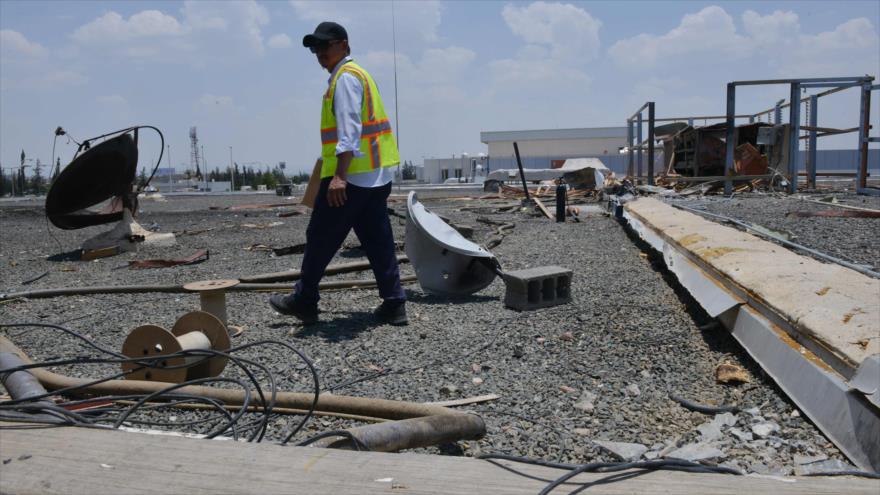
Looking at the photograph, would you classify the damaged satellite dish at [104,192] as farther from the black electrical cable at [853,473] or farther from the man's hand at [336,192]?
the black electrical cable at [853,473]

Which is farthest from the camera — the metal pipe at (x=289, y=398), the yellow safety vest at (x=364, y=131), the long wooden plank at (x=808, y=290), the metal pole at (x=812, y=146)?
the metal pole at (x=812, y=146)

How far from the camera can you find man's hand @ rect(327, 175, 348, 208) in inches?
167

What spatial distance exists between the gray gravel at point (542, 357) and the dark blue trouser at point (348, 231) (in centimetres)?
31

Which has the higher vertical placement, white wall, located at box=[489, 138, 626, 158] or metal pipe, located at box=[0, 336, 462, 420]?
white wall, located at box=[489, 138, 626, 158]

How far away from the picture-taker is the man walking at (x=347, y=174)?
14.2 feet

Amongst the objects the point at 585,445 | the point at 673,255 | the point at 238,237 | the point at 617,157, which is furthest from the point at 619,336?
the point at 617,157

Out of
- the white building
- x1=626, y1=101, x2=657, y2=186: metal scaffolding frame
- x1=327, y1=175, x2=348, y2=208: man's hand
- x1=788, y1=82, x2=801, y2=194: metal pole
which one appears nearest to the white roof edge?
the white building

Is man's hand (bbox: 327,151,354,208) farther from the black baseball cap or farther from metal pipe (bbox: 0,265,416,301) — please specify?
metal pipe (bbox: 0,265,416,301)

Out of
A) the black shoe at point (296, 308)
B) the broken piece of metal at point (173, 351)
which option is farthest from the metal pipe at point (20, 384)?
the black shoe at point (296, 308)

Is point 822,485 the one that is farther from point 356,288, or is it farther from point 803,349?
point 356,288

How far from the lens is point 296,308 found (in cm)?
467

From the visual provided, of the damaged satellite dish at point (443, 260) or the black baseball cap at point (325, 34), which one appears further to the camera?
the damaged satellite dish at point (443, 260)

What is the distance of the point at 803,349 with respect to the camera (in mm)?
2900

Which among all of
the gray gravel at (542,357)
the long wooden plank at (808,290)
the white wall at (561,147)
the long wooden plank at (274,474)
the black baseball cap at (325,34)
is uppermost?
the white wall at (561,147)
